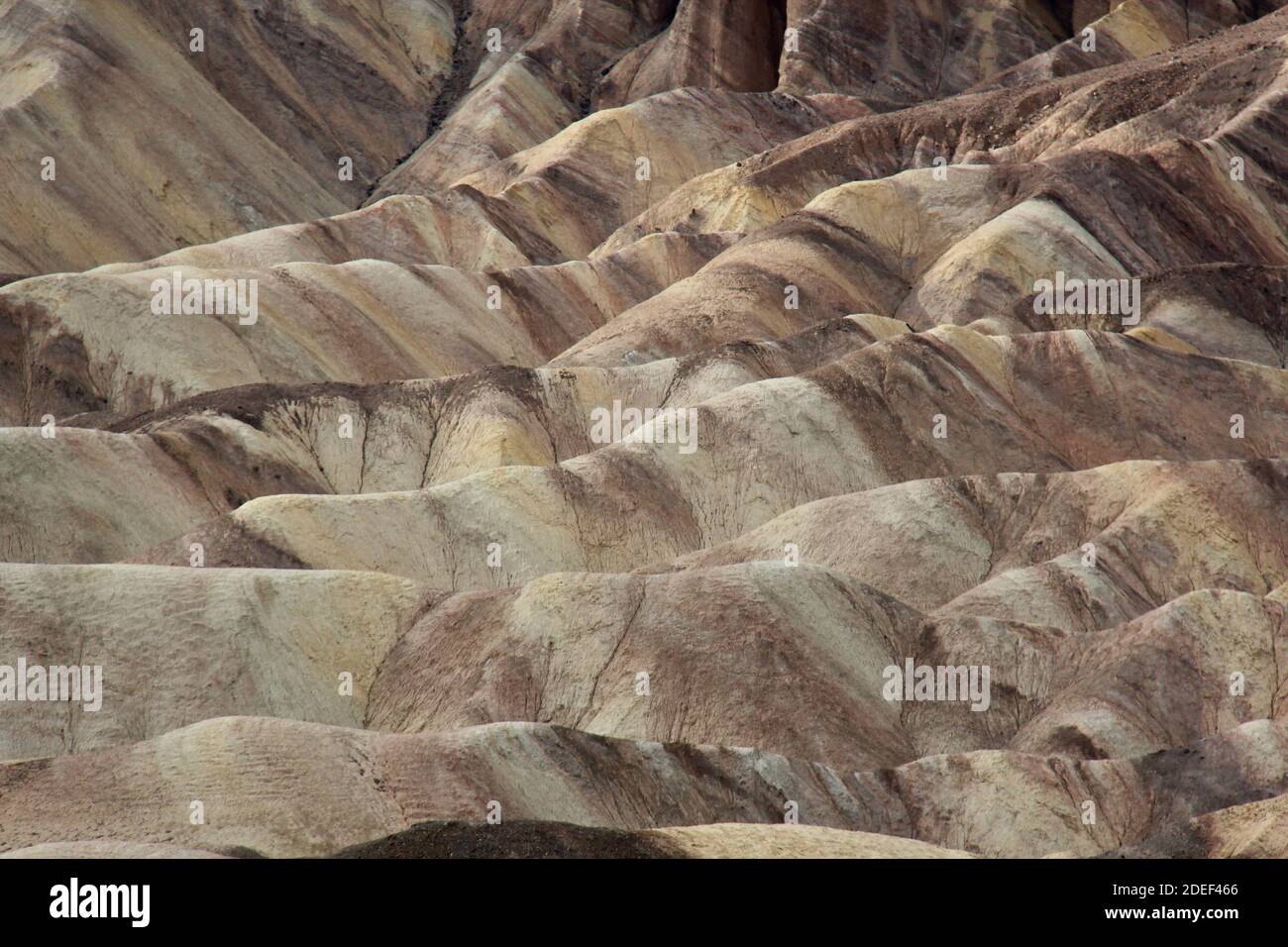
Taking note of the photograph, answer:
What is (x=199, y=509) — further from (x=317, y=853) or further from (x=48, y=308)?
(x=317, y=853)

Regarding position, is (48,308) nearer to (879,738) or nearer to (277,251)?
(277,251)

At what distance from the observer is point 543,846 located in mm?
21875

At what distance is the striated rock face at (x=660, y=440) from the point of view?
29.8m

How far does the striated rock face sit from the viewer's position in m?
29.8

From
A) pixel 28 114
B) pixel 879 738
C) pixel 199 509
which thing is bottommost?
pixel 879 738

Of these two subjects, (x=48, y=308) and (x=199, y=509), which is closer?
(x=199, y=509)

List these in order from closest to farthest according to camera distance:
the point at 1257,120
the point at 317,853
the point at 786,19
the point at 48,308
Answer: the point at 317,853 < the point at 48,308 < the point at 1257,120 < the point at 786,19

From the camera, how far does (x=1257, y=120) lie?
64062 mm

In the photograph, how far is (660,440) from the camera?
46844mm
